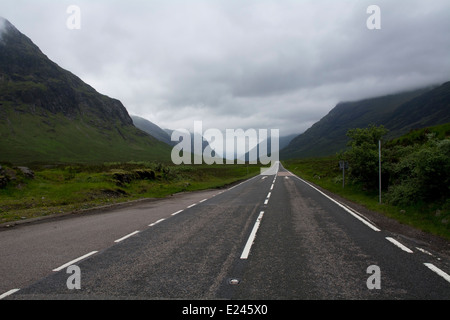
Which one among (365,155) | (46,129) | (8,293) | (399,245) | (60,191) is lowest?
(8,293)

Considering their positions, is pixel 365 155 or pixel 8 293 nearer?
pixel 8 293

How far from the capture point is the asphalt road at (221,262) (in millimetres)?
4633

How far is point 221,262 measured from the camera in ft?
19.7

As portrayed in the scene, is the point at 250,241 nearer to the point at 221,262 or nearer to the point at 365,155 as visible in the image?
the point at 221,262

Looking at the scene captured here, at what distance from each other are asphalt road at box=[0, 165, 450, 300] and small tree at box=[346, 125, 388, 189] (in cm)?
860

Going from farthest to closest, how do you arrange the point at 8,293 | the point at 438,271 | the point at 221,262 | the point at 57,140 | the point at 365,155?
1. the point at 57,140
2. the point at 365,155
3. the point at 221,262
4. the point at 438,271
5. the point at 8,293

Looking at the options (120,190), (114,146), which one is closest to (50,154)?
(114,146)

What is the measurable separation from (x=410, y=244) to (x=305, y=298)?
4.74 meters

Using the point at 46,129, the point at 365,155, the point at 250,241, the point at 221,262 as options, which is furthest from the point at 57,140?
the point at 221,262

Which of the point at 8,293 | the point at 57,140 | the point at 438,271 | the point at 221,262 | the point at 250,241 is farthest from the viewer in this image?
the point at 57,140

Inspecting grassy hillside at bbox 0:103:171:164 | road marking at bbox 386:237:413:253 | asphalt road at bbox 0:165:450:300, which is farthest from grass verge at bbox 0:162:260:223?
grassy hillside at bbox 0:103:171:164

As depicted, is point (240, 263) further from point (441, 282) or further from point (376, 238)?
point (376, 238)

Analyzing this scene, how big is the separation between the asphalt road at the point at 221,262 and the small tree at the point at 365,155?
8599 millimetres

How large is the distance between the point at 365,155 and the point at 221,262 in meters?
15.3
